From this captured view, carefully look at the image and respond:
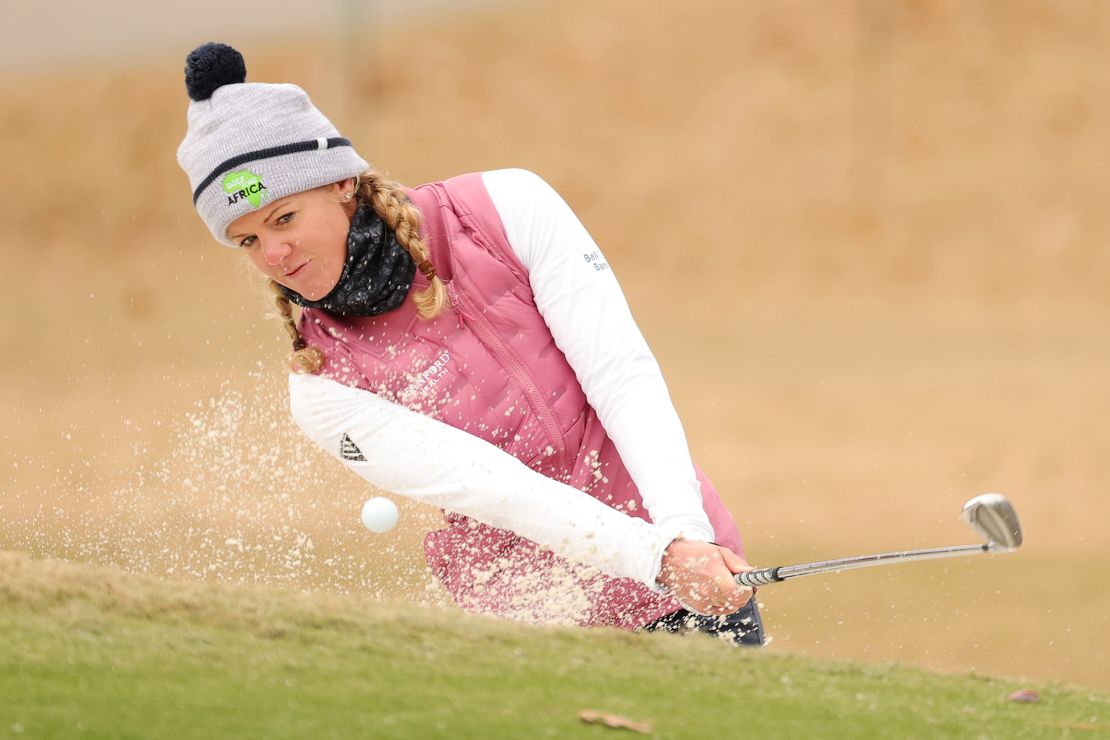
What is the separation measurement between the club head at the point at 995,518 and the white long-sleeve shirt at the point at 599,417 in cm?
26

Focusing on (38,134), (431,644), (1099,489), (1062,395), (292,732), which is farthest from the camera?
(38,134)

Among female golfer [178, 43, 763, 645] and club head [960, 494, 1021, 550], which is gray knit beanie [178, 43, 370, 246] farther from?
club head [960, 494, 1021, 550]

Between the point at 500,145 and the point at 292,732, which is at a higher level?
the point at 500,145

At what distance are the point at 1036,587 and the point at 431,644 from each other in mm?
3951

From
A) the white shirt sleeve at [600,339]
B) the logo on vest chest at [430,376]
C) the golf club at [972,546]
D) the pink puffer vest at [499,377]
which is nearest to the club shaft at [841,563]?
the golf club at [972,546]

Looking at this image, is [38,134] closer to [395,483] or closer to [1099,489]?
[1099,489]

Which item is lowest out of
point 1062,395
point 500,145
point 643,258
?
point 1062,395

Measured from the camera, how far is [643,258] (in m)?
7.65

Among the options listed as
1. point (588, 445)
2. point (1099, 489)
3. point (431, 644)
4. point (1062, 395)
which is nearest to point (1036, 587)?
point (1099, 489)

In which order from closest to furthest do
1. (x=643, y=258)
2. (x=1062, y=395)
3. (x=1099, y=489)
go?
1. (x=1099, y=489)
2. (x=1062, y=395)
3. (x=643, y=258)

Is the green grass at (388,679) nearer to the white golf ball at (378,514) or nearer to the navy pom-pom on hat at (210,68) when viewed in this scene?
the white golf ball at (378,514)

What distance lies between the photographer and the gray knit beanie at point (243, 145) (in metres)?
1.62

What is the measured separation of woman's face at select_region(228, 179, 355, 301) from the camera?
1605 millimetres

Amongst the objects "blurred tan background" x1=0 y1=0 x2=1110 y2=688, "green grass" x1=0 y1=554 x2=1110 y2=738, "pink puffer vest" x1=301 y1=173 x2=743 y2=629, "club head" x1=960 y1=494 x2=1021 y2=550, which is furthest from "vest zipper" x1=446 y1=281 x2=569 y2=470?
"blurred tan background" x1=0 y1=0 x2=1110 y2=688
